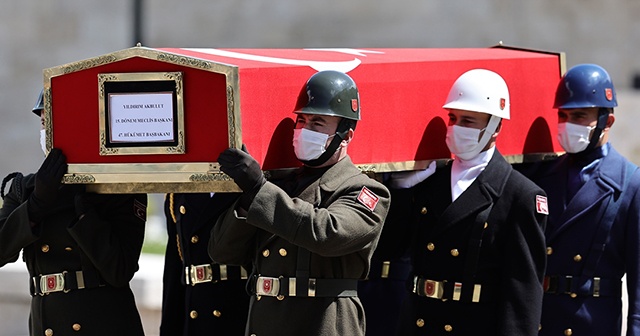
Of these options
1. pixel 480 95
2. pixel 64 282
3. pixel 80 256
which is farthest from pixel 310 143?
pixel 64 282

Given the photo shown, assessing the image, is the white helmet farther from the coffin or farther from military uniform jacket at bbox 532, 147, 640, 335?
military uniform jacket at bbox 532, 147, 640, 335

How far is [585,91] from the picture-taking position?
726cm

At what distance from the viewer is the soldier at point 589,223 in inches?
281

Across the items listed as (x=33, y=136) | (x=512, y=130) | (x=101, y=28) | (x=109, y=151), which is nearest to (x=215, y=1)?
(x=101, y=28)

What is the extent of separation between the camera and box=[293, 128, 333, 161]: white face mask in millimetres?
6156

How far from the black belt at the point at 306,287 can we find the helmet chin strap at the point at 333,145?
52cm

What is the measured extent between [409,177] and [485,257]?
0.65 metres

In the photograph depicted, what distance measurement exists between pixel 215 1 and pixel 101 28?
5.30ft

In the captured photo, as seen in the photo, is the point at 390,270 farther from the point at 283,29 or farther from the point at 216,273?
the point at 283,29

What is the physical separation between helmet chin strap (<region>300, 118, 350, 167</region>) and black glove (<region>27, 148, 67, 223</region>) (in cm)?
109

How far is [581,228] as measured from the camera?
284 inches

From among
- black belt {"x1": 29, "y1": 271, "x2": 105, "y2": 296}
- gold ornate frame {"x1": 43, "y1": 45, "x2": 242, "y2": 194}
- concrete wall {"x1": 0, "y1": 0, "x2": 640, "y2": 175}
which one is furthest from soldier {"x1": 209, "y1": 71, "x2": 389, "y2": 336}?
concrete wall {"x1": 0, "y1": 0, "x2": 640, "y2": 175}

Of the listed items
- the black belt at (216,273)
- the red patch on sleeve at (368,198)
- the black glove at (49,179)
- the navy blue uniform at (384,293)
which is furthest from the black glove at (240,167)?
the navy blue uniform at (384,293)

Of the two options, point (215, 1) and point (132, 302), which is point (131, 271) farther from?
point (215, 1)
